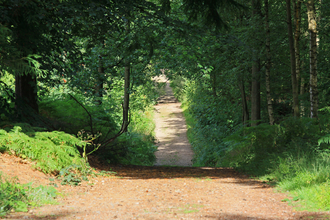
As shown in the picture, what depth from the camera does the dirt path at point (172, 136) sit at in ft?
54.4

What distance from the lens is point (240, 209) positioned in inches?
179

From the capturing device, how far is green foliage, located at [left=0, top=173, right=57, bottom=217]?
3.80 metres

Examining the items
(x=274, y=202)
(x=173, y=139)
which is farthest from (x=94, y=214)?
(x=173, y=139)

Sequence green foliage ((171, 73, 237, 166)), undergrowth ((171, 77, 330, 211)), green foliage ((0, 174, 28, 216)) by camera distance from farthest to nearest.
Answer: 1. green foliage ((171, 73, 237, 166))
2. undergrowth ((171, 77, 330, 211))
3. green foliage ((0, 174, 28, 216))

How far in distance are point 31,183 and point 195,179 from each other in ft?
11.1

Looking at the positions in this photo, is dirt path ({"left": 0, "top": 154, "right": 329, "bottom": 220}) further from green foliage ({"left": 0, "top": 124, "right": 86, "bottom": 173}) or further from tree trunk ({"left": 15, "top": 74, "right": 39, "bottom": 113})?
tree trunk ({"left": 15, "top": 74, "right": 39, "bottom": 113})

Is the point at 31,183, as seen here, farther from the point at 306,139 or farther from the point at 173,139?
the point at 173,139

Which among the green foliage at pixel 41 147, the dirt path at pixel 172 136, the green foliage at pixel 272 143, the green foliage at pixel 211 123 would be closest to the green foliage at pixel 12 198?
the green foliage at pixel 41 147

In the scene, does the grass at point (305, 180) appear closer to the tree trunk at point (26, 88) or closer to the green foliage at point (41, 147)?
the green foliage at point (41, 147)

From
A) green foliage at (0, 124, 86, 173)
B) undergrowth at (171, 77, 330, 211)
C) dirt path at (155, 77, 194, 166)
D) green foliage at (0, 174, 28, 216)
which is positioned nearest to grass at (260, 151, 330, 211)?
undergrowth at (171, 77, 330, 211)

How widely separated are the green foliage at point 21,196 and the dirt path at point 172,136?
932 centimetres

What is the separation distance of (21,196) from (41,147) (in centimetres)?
173

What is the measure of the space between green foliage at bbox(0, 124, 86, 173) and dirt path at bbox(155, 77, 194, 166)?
7.75 meters

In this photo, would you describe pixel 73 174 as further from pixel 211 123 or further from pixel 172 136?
pixel 172 136
